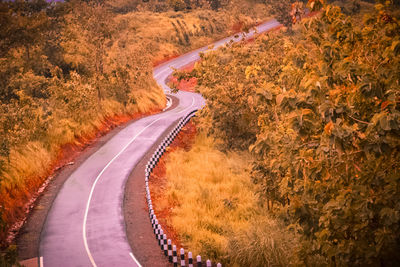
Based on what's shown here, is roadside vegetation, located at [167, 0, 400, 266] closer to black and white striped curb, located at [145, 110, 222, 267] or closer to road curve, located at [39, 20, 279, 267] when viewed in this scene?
black and white striped curb, located at [145, 110, 222, 267]

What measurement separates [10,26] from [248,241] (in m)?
23.7

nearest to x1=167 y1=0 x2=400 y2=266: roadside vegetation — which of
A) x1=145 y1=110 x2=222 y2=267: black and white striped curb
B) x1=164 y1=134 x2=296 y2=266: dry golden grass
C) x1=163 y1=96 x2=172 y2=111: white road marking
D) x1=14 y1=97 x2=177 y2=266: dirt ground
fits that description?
x1=164 y1=134 x2=296 y2=266: dry golden grass

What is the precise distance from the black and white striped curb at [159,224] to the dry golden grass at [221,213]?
0.88m

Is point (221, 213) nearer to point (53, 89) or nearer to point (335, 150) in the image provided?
point (335, 150)

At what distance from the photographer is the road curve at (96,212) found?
14.6m

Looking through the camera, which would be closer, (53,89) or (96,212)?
(96,212)

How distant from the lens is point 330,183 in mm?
8133

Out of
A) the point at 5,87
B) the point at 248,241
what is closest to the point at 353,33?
the point at 248,241

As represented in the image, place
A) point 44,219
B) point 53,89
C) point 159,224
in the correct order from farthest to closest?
1. point 53,89
2. point 44,219
3. point 159,224

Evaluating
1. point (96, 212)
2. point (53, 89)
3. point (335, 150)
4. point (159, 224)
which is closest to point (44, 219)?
point (96, 212)

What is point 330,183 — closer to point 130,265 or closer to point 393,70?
point 393,70

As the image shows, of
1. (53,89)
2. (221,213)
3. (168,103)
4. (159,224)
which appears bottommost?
(221,213)

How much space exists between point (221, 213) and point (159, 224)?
3244mm

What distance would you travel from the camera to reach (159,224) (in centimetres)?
1617
